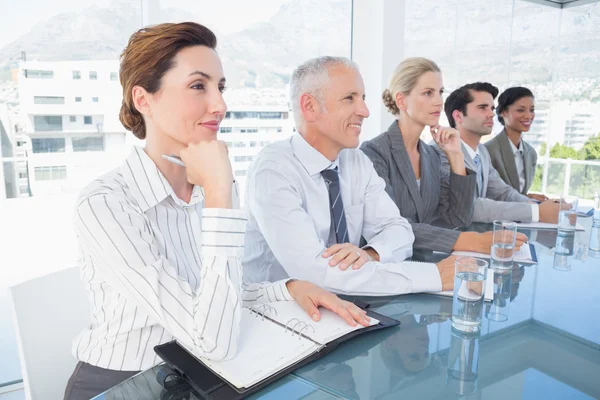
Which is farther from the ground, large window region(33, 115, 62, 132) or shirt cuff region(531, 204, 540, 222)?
large window region(33, 115, 62, 132)

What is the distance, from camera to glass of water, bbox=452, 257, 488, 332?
109 centimetres

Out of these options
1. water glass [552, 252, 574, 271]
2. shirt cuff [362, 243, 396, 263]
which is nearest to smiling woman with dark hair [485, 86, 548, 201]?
water glass [552, 252, 574, 271]

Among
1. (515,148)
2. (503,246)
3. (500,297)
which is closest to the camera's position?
(500,297)

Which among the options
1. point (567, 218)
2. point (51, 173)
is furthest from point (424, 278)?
point (51, 173)

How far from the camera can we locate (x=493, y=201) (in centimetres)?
251

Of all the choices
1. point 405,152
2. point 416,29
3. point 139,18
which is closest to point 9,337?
point 139,18

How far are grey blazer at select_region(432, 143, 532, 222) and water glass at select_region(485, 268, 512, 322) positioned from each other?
37.2 inches

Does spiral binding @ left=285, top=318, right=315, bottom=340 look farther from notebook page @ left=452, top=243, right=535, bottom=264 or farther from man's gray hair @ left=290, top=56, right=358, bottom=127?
man's gray hair @ left=290, top=56, right=358, bottom=127

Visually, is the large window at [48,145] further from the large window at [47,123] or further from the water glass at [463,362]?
the water glass at [463,362]

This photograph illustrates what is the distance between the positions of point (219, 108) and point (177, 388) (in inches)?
27.4

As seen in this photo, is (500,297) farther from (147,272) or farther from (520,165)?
(520,165)

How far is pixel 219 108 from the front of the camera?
1.24 metres

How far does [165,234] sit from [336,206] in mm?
806

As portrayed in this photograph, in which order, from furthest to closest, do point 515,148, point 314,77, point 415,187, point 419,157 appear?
1. point 515,148
2. point 419,157
3. point 415,187
4. point 314,77
